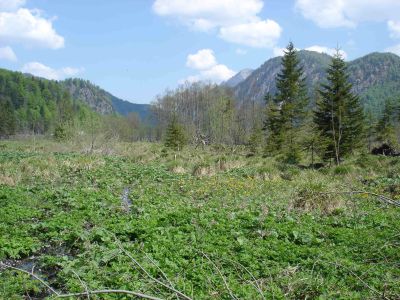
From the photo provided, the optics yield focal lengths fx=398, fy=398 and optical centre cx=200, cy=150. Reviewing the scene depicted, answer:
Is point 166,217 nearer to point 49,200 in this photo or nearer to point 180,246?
point 180,246

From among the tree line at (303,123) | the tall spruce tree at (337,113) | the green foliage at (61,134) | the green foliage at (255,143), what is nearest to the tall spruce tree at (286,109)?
the tree line at (303,123)

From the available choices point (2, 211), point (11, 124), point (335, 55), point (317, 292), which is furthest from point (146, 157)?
point (11, 124)

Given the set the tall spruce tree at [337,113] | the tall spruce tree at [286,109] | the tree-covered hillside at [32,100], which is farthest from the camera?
the tree-covered hillside at [32,100]

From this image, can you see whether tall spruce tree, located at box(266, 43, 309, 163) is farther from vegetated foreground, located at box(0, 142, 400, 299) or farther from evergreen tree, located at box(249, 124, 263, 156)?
vegetated foreground, located at box(0, 142, 400, 299)

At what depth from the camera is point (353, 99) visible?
30.5 m

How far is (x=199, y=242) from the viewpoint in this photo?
8.21 m

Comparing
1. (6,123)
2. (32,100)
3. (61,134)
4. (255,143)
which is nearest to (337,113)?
(255,143)

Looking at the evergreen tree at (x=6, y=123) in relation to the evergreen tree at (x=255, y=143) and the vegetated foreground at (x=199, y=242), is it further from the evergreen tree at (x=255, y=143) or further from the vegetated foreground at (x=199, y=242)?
the vegetated foreground at (x=199, y=242)

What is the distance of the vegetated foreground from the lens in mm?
6051

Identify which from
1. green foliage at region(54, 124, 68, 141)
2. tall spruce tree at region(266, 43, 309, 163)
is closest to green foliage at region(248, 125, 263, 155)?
tall spruce tree at region(266, 43, 309, 163)

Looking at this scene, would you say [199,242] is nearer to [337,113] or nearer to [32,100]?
[337,113]

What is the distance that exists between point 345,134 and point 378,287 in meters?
25.3

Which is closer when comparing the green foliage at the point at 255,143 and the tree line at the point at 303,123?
the tree line at the point at 303,123

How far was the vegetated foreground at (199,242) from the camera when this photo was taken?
238 inches
